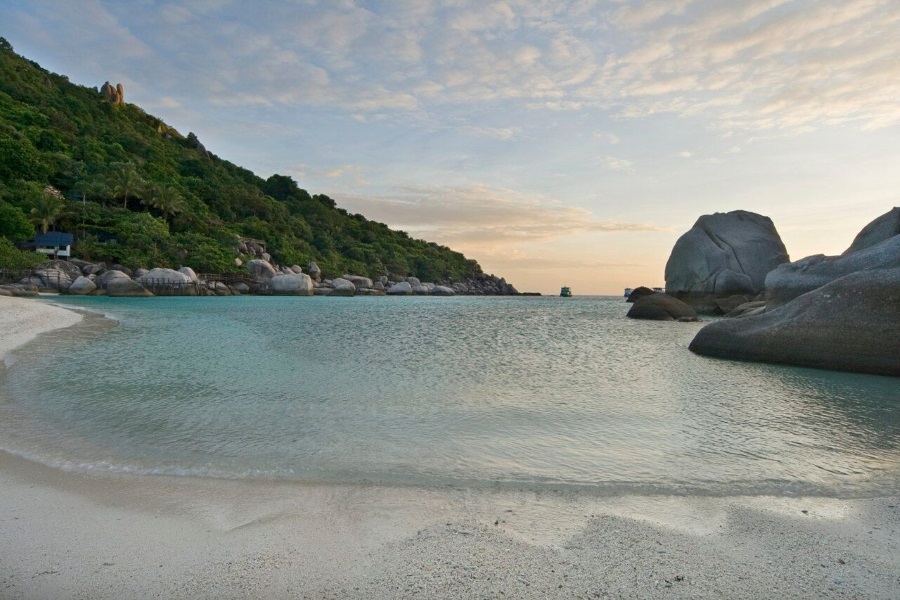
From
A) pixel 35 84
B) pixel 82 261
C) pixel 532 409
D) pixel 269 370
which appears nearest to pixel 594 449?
pixel 532 409

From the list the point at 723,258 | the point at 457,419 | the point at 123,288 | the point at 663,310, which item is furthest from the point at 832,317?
the point at 123,288

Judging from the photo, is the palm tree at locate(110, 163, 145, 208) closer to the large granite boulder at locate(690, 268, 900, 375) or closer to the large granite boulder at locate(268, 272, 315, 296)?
the large granite boulder at locate(268, 272, 315, 296)

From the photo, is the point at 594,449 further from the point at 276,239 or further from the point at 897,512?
the point at 276,239

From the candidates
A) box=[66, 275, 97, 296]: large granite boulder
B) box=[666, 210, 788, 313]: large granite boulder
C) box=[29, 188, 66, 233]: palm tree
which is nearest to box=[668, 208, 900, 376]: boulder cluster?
box=[666, 210, 788, 313]: large granite boulder

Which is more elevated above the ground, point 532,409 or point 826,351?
point 826,351

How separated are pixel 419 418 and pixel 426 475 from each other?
2.30 meters

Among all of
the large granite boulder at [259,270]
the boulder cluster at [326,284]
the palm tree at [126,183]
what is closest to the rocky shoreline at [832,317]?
the boulder cluster at [326,284]

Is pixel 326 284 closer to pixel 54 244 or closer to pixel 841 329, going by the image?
pixel 54 244

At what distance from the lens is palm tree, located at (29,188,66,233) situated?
164ft

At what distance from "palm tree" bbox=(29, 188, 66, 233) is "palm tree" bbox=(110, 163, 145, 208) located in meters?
9.70

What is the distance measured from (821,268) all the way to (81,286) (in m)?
54.6

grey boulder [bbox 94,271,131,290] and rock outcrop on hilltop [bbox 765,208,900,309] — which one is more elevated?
→ rock outcrop on hilltop [bbox 765,208,900,309]

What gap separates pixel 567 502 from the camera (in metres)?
4.09

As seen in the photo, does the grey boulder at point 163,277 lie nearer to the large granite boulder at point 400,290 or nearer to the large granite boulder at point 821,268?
the large granite boulder at point 400,290
